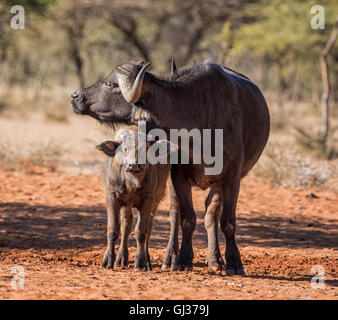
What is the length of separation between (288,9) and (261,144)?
1942 cm

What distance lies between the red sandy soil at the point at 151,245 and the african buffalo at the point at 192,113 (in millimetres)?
559

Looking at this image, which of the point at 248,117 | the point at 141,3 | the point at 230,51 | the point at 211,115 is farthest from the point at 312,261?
the point at 141,3

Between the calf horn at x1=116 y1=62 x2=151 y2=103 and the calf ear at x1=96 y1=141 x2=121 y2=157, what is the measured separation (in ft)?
3.06

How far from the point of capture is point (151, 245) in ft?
28.5

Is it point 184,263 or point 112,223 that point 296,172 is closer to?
point 184,263

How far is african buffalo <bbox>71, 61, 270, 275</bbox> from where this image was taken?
6238mm

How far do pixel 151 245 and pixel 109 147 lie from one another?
2.21m

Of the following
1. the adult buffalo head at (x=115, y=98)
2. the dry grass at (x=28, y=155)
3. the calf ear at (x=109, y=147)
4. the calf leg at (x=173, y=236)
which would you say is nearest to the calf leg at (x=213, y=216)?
the calf leg at (x=173, y=236)

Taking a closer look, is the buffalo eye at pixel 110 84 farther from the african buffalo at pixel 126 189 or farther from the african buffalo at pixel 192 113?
the african buffalo at pixel 126 189

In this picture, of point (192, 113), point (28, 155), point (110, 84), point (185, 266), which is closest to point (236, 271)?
point (185, 266)

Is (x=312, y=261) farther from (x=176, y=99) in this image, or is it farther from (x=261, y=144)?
(x=176, y=99)

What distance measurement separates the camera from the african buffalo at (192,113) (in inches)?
246

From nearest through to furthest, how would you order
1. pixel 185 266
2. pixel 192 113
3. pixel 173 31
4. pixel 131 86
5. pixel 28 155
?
1. pixel 131 86
2. pixel 192 113
3. pixel 185 266
4. pixel 28 155
5. pixel 173 31
